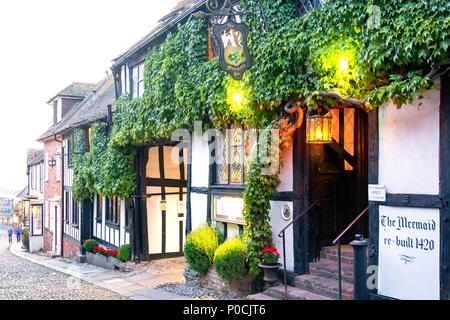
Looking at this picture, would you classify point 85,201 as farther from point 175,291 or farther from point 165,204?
point 175,291

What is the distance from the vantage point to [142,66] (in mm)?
13875

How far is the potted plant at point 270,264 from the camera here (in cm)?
816

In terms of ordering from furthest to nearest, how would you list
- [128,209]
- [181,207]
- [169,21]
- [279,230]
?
[181,207], [128,209], [169,21], [279,230]

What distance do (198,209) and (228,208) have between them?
1.45 m

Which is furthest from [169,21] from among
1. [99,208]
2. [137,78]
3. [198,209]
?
[99,208]

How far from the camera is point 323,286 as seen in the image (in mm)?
7387

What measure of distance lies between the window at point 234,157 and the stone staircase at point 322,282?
2423mm

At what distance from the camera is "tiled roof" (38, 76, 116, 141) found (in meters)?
18.2

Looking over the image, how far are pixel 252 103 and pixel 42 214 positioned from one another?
23.8 meters

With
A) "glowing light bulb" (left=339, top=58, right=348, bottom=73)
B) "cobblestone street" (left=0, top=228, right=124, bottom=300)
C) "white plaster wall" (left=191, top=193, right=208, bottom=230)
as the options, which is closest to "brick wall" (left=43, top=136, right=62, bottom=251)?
"cobblestone street" (left=0, top=228, right=124, bottom=300)

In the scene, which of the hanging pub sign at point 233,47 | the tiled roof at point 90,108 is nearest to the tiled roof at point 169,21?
the hanging pub sign at point 233,47

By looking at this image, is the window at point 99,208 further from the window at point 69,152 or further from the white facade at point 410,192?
the white facade at point 410,192

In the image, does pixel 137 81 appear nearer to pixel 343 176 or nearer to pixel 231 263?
pixel 231 263
